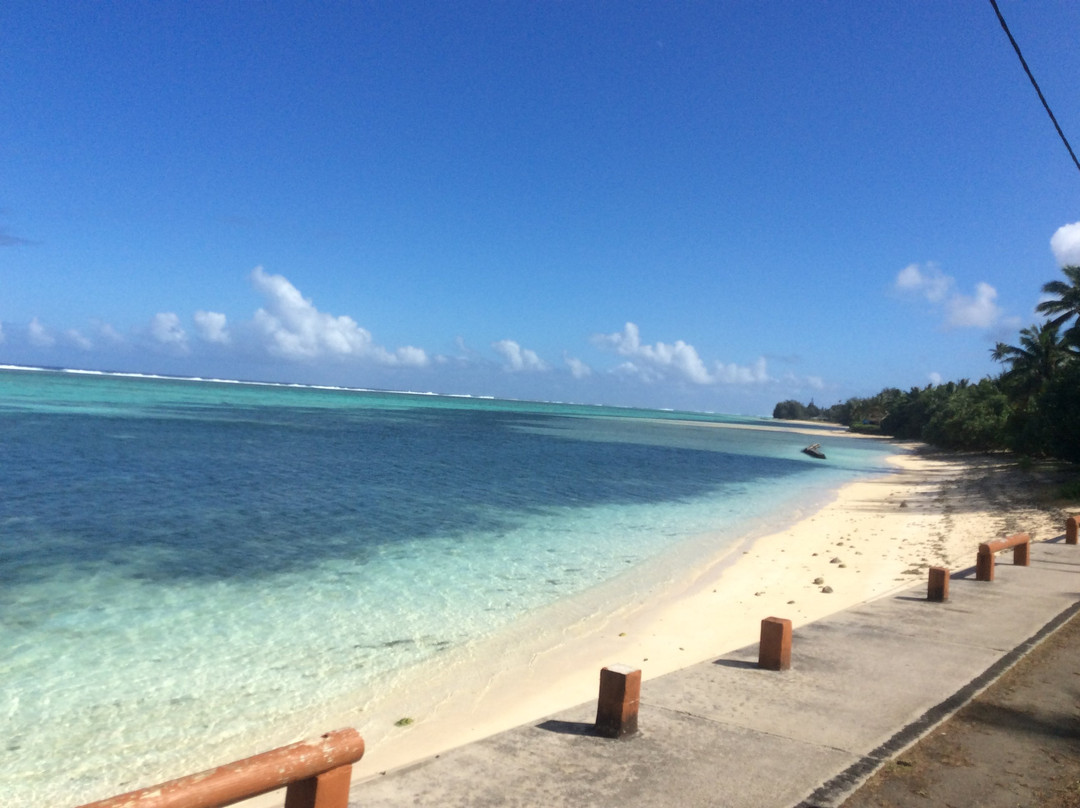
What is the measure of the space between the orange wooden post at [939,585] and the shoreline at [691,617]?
1.80 m

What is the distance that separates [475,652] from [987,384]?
204 feet

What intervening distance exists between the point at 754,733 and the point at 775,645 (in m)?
1.51

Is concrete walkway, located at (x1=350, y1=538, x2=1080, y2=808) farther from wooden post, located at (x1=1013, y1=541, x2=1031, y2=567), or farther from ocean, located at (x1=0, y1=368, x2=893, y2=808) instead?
wooden post, located at (x1=1013, y1=541, x2=1031, y2=567)

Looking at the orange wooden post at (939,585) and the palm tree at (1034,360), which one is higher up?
the palm tree at (1034,360)

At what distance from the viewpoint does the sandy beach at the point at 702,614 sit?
7.59 meters

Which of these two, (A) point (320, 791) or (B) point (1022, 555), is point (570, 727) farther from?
(B) point (1022, 555)

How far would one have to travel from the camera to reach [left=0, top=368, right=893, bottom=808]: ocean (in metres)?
7.23

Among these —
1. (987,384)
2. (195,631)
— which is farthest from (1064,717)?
(987,384)

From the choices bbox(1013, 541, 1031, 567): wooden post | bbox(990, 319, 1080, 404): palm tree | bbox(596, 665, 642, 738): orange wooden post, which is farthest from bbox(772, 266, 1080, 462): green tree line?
bbox(596, 665, 642, 738): orange wooden post

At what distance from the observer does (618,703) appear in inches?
197

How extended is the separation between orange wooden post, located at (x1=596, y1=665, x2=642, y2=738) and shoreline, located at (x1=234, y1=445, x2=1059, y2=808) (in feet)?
4.54

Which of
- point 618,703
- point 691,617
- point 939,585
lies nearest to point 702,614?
point 691,617

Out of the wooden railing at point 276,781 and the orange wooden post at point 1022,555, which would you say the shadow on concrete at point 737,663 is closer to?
the wooden railing at point 276,781

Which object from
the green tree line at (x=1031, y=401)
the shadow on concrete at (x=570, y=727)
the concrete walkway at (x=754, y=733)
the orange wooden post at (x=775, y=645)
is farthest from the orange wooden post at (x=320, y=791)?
the green tree line at (x=1031, y=401)
